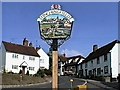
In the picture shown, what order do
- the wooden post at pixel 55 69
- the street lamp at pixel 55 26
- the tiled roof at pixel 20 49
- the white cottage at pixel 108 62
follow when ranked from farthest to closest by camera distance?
the tiled roof at pixel 20 49
the white cottage at pixel 108 62
the street lamp at pixel 55 26
the wooden post at pixel 55 69

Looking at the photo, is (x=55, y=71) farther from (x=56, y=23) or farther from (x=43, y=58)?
(x=43, y=58)

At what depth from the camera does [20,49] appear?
7281cm

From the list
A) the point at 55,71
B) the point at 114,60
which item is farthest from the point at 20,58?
the point at 55,71

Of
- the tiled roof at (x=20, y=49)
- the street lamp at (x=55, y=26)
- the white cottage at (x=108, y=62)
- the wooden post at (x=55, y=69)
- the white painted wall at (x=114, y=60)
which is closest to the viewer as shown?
the wooden post at (x=55, y=69)

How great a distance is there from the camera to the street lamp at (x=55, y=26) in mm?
15531

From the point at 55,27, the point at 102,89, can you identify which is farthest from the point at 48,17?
the point at 102,89

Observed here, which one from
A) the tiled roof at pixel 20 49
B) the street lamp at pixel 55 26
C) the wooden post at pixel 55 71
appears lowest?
the wooden post at pixel 55 71

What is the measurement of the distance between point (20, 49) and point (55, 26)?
5801 centimetres

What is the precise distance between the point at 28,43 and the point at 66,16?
66.4 m

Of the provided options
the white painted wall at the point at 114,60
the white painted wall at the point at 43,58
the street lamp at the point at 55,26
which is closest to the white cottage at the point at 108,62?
the white painted wall at the point at 114,60

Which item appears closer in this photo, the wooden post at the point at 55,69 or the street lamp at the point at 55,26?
the wooden post at the point at 55,69

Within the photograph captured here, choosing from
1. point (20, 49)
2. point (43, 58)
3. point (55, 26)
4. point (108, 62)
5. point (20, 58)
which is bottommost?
point (108, 62)

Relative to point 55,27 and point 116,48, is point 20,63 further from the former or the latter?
point 55,27

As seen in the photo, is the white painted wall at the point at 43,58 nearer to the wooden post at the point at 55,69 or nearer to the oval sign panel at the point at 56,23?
the oval sign panel at the point at 56,23
